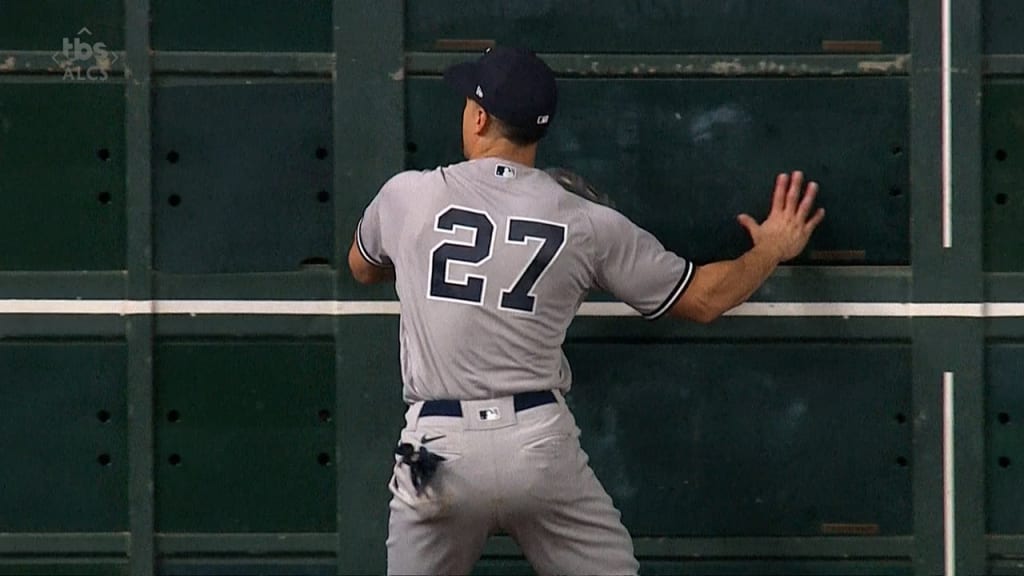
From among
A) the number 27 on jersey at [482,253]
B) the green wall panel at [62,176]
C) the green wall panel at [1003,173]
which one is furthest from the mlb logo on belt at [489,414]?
the green wall panel at [1003,173]

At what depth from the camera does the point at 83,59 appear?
15.4 ft

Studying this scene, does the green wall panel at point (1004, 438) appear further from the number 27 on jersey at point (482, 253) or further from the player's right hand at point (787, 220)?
the number 27 on jersey at point (482, 253)

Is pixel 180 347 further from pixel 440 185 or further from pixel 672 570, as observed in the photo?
pixel 672 570

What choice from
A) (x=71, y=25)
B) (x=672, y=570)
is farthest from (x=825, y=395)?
(x=71, y=25)

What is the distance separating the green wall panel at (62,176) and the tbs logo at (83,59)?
32 mm

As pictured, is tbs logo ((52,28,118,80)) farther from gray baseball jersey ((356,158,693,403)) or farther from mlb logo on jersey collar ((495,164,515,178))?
mlb logo on jersey collar ((495,164,515,178))

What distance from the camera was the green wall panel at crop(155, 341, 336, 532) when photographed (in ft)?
15.5

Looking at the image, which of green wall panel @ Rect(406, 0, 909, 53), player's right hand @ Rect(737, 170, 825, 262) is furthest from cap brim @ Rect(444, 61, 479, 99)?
player's right hand @ Rect(737, 170, 825, 262)

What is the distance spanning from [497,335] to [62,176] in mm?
1568

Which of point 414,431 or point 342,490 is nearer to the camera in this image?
point 414,431

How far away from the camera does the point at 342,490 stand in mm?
4711

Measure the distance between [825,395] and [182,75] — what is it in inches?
83.6

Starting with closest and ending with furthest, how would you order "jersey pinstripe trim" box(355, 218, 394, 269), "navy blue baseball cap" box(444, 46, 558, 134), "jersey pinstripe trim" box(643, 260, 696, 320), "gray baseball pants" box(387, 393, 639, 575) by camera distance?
"gray baseball pants" box(387, 393, 639, 575) < "navy blue baseball cap" box(444, 46, 558, 134) < "jersey pinstripe trim" box(643, 260, 696, 320) < "jersey pinstripe trim" box(355, 218, 394, 269)

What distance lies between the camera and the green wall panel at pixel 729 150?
4.71m
